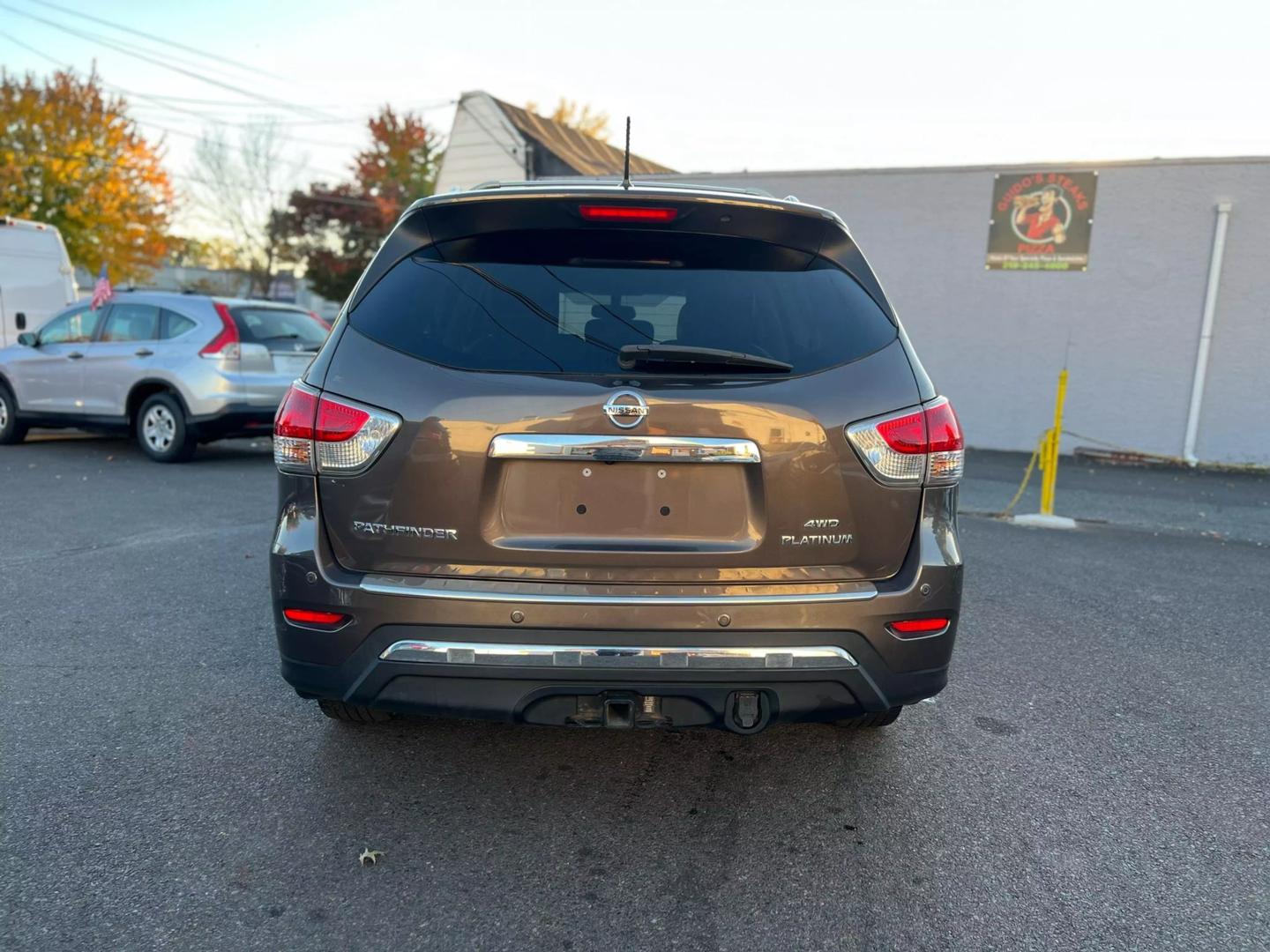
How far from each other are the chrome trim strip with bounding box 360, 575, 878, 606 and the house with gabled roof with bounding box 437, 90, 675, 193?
55.2 feet

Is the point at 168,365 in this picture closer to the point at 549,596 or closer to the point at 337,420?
the point at 337,420

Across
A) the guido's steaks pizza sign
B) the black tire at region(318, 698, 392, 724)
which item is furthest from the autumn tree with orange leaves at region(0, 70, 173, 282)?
the black tire at region(318, 698, 392, 724)

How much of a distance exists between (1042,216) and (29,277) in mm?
14429

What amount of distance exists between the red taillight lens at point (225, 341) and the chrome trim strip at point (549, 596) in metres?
7.95

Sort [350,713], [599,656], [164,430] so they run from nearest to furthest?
1. [599,656]
2. [350,713]
3. [164,430]

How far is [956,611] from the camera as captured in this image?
2744mm

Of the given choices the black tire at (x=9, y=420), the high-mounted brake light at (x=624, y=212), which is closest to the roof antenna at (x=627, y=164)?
the high-mounted brake light at (x=624, y=212)

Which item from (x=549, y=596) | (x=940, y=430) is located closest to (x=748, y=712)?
(x=549, y=596)

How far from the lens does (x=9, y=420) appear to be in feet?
36.3

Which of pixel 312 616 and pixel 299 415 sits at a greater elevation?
pixel 299 415

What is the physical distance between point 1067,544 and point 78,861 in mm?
6952

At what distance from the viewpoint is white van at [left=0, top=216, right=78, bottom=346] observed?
43.7ft

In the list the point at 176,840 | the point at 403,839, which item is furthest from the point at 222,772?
the point at 403,839

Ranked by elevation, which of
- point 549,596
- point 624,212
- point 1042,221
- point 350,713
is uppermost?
point 1042,221
